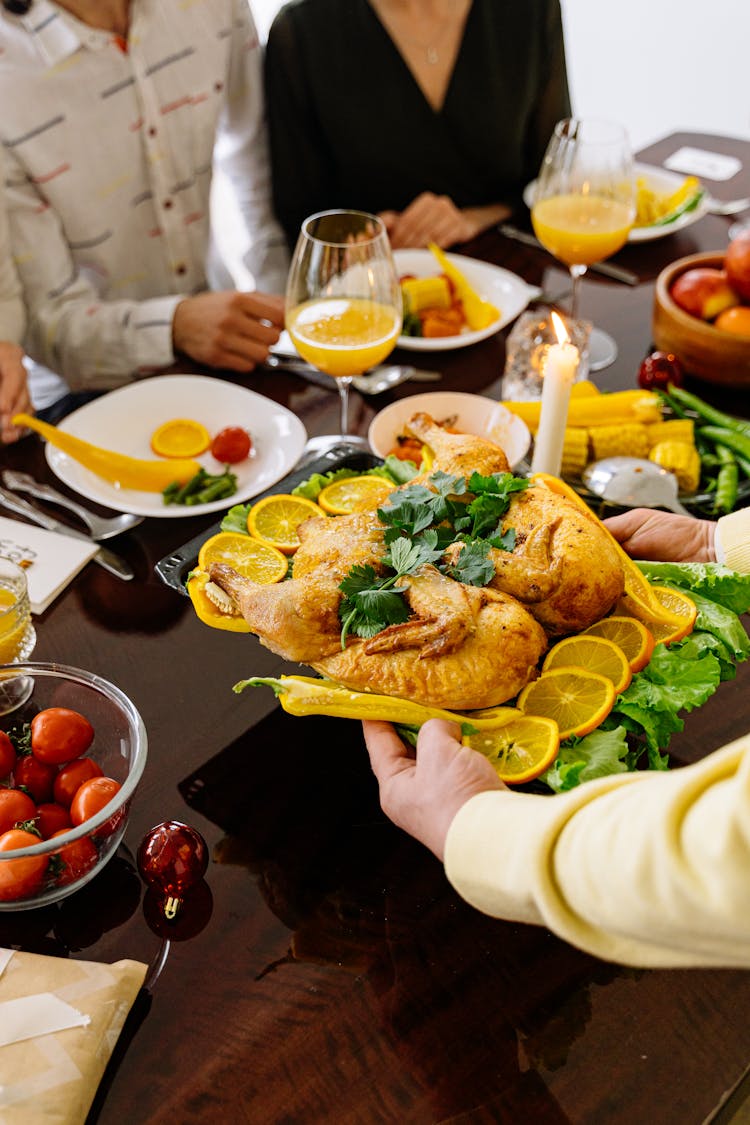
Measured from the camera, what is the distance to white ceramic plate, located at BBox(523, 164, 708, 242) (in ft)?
8.13

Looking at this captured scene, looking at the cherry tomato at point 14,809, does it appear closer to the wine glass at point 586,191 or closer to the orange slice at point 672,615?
the orange slice at point 672,615

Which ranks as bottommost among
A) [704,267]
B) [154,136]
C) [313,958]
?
[313,958]

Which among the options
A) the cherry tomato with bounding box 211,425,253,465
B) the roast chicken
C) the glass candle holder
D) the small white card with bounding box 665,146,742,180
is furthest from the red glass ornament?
the small white card with bounding box 665,146,742,180

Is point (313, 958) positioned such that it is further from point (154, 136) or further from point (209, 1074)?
point (154, 136)

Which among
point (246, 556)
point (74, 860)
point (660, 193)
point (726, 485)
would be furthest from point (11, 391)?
point (660, 193)

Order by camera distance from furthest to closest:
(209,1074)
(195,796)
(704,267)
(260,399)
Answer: (704,267) < (260,399) < (195,796) < (209,1074)

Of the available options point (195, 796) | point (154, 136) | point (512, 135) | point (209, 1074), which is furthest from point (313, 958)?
point (512, 135)

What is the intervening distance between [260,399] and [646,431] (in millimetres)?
767

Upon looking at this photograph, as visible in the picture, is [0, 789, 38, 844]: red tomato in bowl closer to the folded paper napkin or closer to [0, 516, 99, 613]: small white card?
the folded paper napkin

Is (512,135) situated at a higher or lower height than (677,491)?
higher

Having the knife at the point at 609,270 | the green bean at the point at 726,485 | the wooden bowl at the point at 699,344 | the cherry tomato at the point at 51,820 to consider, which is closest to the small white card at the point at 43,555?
the cherry tomato at the point at 51,820

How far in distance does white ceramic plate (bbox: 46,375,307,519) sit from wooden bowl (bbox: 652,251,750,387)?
0.82 m

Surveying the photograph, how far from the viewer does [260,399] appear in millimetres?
1919

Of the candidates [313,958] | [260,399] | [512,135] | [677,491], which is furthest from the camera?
[512,135]
